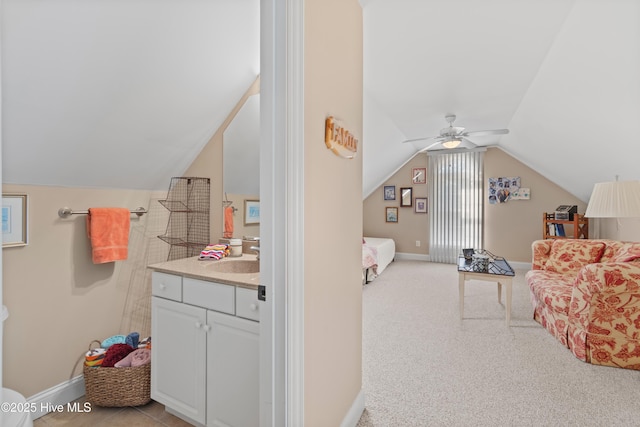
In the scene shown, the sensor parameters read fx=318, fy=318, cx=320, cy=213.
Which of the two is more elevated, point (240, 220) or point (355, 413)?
point (240, 220)

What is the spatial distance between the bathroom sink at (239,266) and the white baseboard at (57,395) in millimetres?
1176

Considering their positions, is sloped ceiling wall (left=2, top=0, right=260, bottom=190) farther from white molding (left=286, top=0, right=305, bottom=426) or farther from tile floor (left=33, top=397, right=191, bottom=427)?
tile floor (left=33, top=397, right=191, bottom=427)

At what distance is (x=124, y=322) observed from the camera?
2.40 m

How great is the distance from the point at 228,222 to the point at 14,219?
49.4 inches

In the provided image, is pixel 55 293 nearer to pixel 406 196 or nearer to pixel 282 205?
pixel 282 205

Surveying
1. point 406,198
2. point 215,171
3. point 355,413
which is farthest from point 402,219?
point 355,413

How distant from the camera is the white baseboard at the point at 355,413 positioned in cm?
167

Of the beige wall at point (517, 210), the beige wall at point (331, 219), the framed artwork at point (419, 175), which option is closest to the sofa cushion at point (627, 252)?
the beige wall at point (331, 219)

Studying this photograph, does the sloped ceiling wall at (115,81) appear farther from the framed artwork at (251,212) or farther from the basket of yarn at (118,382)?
the basket of yarn at (118,382)

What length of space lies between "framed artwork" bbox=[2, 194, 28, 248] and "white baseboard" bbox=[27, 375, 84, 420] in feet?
2.98

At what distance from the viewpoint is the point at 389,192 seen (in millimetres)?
6742

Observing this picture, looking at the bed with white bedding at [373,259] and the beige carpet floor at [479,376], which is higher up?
the bed with white bedding at [373,259]

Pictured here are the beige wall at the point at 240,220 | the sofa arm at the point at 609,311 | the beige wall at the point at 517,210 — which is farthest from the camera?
the beige wall at the point at 517,210

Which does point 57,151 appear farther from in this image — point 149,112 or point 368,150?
point 368,150
